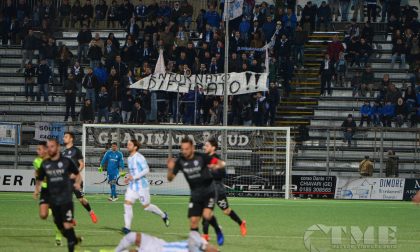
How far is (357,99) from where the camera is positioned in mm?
48844

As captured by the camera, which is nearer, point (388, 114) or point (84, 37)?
point (388, 114)

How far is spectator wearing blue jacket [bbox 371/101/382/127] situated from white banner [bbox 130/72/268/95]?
18.8ft

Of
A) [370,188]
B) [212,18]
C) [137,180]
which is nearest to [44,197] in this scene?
[137,180]

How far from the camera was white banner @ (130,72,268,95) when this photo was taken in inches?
1801

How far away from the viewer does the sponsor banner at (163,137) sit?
41.8m

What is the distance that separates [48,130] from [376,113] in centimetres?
1532

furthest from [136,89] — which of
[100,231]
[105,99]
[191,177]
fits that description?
[191,177]

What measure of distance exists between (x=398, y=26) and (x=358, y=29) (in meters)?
2.03

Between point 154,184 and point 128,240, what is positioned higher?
point 128,240

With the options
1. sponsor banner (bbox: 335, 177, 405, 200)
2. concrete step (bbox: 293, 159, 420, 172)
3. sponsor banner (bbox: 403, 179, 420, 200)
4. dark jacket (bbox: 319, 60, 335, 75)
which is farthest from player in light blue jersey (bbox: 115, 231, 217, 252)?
dark jacket (bbox: 319, 60, 335, 75)

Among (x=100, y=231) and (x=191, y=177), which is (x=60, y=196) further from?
(x=100, y=231)

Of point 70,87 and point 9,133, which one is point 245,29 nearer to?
point 70,87

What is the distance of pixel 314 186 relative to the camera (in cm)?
4319

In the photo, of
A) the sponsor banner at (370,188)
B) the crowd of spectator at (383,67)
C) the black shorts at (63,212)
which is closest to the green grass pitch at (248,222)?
the sponsor banner at (370,188)
